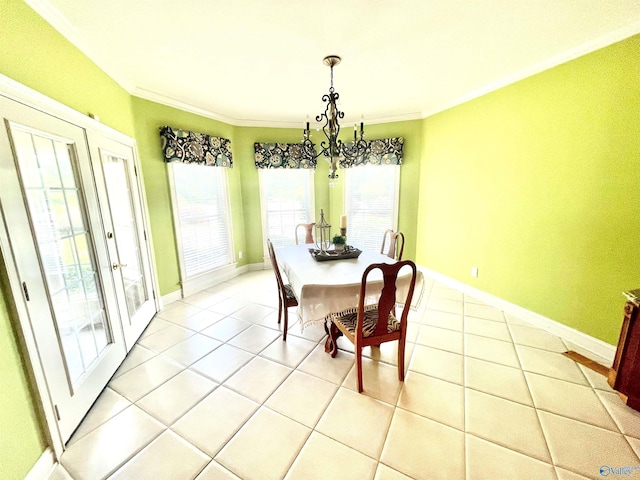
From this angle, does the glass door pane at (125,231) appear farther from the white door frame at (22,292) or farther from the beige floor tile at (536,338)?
the beige floor tile at (536,338)

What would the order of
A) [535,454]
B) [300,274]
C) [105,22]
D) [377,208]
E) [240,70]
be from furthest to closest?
[377,208] → [240,70] → [300,274] → [105,22] → [535,454]

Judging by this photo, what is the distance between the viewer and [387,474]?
4.35 ft

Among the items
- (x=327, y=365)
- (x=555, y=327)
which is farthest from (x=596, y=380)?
(x=327, y=365)

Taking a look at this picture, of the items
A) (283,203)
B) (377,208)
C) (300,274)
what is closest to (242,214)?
(283,203)

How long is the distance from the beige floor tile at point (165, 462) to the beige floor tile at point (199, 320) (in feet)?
4.34

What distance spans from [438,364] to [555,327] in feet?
4.64

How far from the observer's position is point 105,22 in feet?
5.79

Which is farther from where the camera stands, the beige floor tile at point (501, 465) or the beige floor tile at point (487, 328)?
the beige floor tile at point (487, 328)

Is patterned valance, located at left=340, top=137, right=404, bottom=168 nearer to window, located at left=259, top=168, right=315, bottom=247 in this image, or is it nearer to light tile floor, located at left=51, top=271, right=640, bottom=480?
window, located at left=259, top=168, right=315, bottom=247

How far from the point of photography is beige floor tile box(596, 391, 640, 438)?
152 cm

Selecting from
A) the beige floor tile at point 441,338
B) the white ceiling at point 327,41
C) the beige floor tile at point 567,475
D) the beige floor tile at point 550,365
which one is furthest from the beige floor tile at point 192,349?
the beige floor tile at point 550,365

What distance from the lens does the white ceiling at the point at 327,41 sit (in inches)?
65.1

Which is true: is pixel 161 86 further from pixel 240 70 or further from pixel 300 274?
pixel 300 274

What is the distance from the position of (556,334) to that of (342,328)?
7.40 feet
